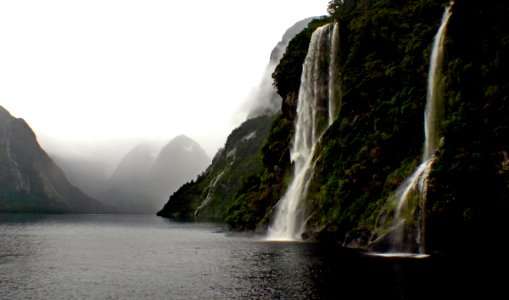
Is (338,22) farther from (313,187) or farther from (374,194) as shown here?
(374,194)

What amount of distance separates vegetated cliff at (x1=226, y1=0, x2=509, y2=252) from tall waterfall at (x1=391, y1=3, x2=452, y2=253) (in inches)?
42.3

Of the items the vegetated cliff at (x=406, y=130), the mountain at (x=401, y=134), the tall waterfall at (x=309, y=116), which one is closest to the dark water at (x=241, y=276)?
the mountain at (x=401, y=134)

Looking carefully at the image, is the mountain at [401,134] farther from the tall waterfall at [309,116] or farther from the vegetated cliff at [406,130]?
the tall waterfall at [309,116]

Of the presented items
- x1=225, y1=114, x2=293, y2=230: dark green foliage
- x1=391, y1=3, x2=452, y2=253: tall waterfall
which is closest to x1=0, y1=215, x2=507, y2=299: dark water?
x1=391, y1=3, x2=452, y2=253: tall waterfall

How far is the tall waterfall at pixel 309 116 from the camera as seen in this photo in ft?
221

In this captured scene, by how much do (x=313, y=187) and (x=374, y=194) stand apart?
1222 centimetres

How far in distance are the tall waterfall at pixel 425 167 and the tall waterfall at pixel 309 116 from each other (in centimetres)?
2041

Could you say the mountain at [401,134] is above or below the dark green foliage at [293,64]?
below

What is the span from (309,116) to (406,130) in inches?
988

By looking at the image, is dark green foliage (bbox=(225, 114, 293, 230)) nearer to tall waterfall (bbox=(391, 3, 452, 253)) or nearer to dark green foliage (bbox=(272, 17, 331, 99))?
dark green foliage (bbox=(272, 17, 331, 99))

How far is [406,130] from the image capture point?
53438mm

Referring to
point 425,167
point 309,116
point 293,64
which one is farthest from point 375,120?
point 293,64

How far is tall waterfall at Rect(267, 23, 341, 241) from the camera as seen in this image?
67.3 m

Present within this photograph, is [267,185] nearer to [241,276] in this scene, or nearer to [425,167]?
[425,167]
